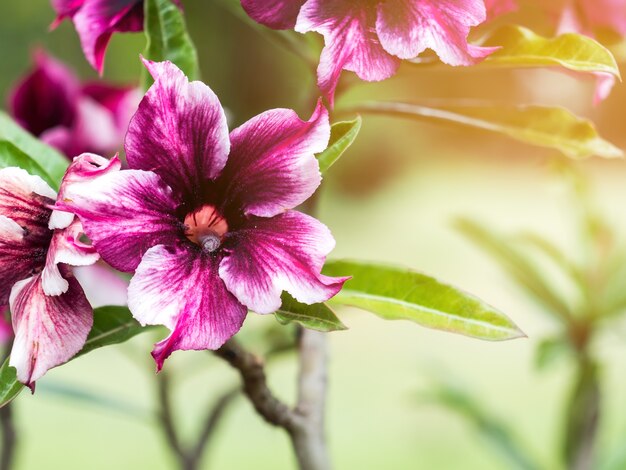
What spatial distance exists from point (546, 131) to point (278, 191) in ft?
0.62

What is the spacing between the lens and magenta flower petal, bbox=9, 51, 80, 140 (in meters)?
0.60

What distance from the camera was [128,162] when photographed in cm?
32

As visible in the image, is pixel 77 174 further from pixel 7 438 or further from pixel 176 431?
pixel 176 431

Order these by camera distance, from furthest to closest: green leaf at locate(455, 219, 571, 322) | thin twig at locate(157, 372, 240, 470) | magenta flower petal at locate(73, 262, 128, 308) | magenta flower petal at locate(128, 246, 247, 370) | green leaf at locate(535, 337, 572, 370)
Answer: green leaf at locate(455, 219, 571, 322) → green leaf at locate(535, 337, 572, 370) → thin twig at locate(157, 372, 240, 470) → magenta flower petal at locate(73, 262, 128, 308) → magenta flower petal at locate(128, 246, 247, 370)

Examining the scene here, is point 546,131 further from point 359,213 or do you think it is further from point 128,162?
point 359,213

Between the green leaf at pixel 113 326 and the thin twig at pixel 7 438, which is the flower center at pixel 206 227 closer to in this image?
the green leaf at pixel 113 326

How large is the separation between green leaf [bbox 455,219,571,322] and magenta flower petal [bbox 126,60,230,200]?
654 mm

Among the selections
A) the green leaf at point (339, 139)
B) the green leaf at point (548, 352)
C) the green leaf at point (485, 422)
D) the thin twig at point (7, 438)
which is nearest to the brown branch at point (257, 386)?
the green leaf at point (339, 139)

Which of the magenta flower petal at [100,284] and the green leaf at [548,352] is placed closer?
the magenta flower petal at [100,284]

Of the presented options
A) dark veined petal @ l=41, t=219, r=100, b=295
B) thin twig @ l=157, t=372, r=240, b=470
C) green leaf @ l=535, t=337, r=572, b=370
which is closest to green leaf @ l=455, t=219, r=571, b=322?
green leaf @ l=535, t=337, r=572, b=370

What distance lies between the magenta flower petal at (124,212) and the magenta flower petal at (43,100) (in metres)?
0.33

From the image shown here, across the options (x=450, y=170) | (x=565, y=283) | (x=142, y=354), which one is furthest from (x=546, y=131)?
(x=450, y=170)

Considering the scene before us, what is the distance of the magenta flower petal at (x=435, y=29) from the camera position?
0.33m

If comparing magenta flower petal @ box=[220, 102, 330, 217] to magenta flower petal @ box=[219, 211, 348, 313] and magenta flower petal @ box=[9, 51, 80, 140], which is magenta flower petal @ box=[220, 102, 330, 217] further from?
magenta flower petal @ box=[9, 51, 80, 140]
